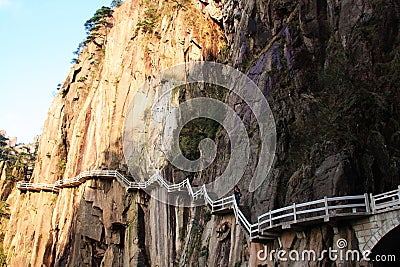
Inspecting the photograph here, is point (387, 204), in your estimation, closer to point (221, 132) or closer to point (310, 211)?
point (310, 211)

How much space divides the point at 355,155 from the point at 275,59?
36.4ft

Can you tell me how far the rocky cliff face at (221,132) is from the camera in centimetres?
1948

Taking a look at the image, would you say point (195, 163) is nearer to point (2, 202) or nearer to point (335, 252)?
point (335, 252)

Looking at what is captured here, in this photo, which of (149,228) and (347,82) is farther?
(149,228)

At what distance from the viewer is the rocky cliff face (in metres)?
19.5

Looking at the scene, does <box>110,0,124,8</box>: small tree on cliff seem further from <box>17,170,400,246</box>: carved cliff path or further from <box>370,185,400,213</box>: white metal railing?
<box>370,185,400,213</box>: white metal railing

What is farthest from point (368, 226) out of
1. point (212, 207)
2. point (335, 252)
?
point (212, 207)

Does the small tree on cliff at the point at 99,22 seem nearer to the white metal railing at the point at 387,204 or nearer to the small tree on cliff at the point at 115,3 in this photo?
the small tree on cliff at the point at 115,3

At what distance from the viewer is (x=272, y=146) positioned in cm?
2366

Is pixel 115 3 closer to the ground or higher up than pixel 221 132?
higher up

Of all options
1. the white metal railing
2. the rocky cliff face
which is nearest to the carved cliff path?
the white metal railing

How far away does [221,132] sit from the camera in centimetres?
3184

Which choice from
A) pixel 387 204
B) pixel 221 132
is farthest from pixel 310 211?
pixel 221 132

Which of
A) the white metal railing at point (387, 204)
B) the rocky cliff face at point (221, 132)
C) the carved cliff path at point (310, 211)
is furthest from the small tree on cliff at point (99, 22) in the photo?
the white metal railing at point (387, 204)
